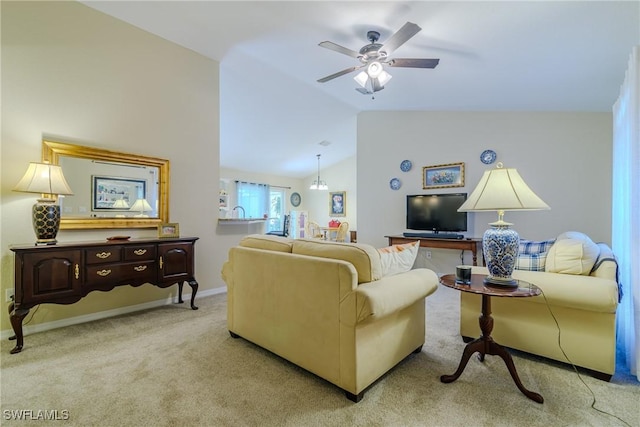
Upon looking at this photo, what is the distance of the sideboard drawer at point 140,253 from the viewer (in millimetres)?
2651

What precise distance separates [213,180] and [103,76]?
1.50 metres

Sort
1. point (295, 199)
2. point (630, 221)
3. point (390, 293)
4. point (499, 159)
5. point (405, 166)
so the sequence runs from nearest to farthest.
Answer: point (390, 293)
point (630, 221)
point (499, 159)
point (405, 166)
point (295, 199)

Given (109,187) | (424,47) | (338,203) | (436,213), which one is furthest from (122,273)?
(338,203)

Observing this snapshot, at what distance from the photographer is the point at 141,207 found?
3.12m

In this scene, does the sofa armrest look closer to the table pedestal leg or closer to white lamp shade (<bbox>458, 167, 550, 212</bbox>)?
the table pedestal leg

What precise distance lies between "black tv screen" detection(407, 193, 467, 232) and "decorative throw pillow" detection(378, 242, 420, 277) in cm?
271

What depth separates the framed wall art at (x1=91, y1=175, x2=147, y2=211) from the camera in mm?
2850

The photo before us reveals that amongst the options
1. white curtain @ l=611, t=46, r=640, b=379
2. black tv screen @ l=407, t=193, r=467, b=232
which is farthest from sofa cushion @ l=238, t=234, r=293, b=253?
black tv screen @ l=407, t=193, r=467, b=232

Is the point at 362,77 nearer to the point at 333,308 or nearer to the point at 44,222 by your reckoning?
the point at 333,308

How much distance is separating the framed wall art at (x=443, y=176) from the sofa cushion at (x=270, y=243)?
3.46m

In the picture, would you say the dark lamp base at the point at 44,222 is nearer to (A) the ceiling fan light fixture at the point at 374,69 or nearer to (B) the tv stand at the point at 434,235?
(A) the ceiling fan light fixture at the point at 374,69

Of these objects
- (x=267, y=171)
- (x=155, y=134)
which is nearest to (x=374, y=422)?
(x=155, y=134)

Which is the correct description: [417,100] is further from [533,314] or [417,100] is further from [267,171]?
[267,171]

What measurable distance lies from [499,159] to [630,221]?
2.64 meters
